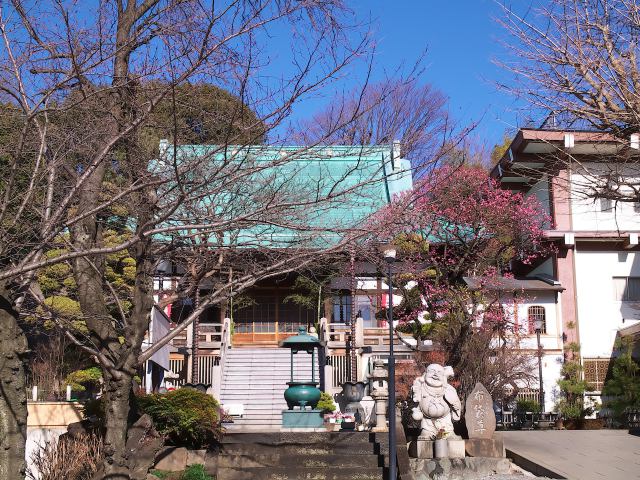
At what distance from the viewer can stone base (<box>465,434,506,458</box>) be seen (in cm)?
1448

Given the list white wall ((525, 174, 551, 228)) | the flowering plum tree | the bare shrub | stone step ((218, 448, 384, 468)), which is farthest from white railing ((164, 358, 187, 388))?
white wall ((525, 174, 551, 228))

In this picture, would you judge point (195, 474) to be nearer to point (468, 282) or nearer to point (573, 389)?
point (468, 282)

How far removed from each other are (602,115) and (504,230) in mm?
15325

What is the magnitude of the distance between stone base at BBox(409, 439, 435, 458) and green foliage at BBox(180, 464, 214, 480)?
12.4 feet

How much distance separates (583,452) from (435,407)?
127 inches

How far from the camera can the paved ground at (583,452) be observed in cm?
1327

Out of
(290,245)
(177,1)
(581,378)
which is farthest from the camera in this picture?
(581,378)

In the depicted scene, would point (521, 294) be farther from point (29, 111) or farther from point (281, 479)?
point (29, 111)

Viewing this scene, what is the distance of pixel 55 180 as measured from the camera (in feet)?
32.5

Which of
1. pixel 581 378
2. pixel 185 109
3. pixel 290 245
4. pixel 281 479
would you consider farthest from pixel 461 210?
pixel 185 109

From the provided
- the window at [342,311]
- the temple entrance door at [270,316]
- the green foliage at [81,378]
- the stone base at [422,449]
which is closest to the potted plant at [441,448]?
the stone base at [422,449]

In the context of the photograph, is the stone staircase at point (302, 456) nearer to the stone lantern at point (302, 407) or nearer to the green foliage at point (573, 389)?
the stone lantern at point (302, 407)

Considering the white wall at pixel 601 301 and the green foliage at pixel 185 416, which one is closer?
the green foliage at pixel 185 416

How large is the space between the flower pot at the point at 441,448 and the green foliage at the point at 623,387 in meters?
11.1
